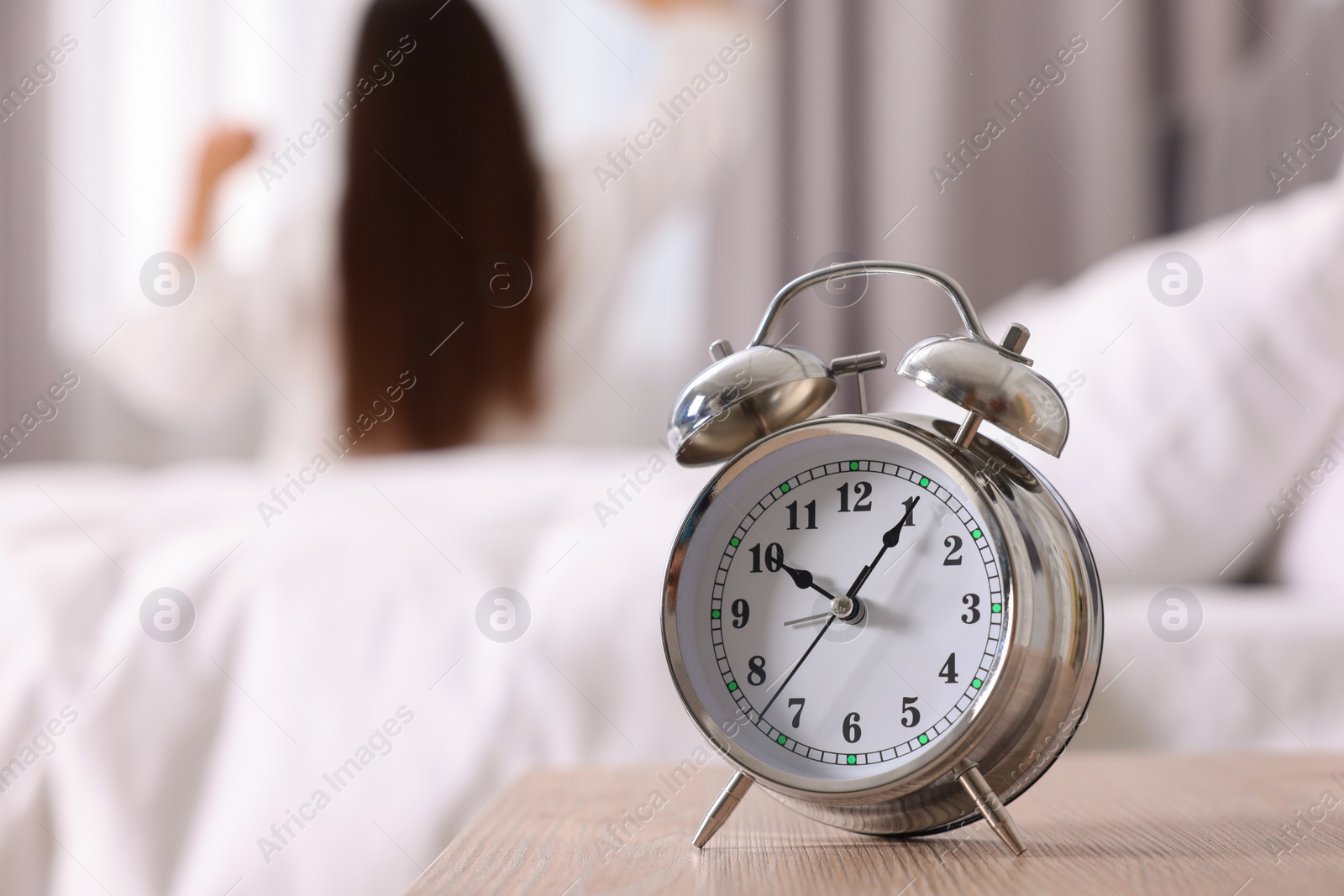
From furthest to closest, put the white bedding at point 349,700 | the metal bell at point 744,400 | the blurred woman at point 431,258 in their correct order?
the blurred woman at point 431,258, the white bedding at point 349,700, the metal bell at point 744,400

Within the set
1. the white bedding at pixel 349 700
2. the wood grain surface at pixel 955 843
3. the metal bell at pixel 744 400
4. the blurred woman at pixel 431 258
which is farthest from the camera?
the blurred woman at pixel 431 258

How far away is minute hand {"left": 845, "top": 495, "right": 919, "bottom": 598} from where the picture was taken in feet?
1.87

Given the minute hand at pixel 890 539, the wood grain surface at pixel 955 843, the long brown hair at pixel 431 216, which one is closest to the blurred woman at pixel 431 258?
the long brown hair at pixel 431 216

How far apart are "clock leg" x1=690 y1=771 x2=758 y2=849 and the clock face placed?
0.07ft

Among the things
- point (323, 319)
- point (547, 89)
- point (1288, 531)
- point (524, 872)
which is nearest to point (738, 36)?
point (547, 89)

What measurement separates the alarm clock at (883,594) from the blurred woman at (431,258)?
166cm

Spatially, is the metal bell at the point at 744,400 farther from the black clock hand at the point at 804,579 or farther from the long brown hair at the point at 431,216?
the long brown hair at the point at 431,216

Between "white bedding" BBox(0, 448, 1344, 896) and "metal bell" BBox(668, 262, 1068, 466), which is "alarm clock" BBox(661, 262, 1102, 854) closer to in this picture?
"metal bell" BBox(668, 262, 1068, 466)

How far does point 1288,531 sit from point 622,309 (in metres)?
2.08

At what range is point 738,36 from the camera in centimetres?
257

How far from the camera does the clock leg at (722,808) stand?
1.86ft

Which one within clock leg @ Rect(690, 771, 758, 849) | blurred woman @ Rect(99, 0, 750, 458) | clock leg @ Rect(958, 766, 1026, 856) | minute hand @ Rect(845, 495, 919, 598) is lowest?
clock leg @ Rect(958, 766, 1026, 856)

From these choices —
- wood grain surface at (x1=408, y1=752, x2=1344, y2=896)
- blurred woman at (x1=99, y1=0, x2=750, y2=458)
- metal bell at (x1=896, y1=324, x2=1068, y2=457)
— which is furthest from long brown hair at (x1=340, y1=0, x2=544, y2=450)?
metal bell at (x1=896, y1=324, x2=1068, y2=457)

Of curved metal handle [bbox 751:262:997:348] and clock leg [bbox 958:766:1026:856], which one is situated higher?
curved metal handle [bbox 751:262:997:348]
